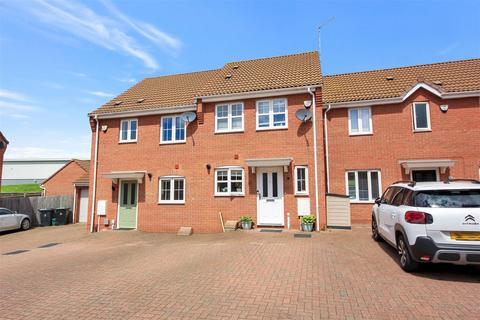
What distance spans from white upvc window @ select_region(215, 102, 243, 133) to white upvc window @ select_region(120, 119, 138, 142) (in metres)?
4.53

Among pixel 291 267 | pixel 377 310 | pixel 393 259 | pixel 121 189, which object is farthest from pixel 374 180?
pixel 121 189

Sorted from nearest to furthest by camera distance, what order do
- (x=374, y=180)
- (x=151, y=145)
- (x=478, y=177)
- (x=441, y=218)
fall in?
(x=441, y=218) < (x=478, y=177) < (x=374, y=180) < (x=151, y=145)

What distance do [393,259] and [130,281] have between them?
6296 millimetres

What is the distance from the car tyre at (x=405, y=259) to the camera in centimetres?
585

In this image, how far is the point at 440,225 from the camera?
5.40 metres

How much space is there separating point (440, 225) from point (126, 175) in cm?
1263

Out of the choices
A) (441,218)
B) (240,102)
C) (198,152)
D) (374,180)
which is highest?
(240,102)

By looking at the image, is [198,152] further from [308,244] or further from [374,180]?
[374,180]

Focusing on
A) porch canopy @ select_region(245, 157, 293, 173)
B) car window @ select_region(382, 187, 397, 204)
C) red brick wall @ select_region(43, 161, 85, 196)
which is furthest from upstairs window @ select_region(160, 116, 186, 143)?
red brick wall @ select_region(43, 161, 85, 196)

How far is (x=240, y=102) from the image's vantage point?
12914mm

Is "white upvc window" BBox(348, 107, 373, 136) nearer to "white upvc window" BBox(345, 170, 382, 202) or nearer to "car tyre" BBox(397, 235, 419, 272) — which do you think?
"white upvc window" BBox(345, 170, 382, 202)

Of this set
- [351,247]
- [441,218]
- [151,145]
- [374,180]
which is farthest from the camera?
[151,145]

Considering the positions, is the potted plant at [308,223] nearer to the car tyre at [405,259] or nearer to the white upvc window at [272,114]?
the white upvc window at [272,114]

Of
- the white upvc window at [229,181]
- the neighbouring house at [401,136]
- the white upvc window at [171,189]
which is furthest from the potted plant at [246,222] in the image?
the neighbouring house at [401,136]
